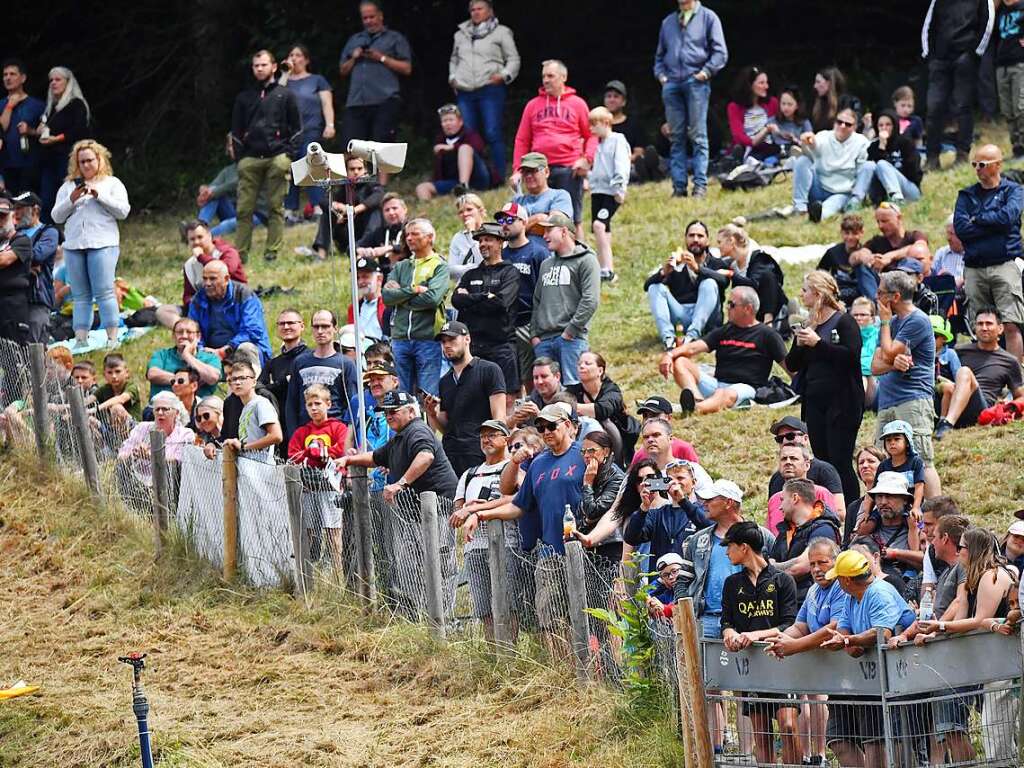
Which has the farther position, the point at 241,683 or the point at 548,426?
the point at 241,683

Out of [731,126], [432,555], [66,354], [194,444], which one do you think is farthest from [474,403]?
[731,126]

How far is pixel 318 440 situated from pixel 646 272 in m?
6.81

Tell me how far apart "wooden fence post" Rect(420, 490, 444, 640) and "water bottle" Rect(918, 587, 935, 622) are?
3.32 m

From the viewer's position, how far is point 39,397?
16.4 m

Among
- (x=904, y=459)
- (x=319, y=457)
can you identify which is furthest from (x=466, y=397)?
(x=904, y=459)

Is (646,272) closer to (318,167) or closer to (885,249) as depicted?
(885,249)

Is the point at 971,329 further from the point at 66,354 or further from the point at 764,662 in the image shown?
the point at 66,354

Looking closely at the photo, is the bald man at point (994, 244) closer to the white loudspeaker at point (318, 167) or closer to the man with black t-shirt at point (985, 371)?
the man with black t-shirt at point (985, 371)

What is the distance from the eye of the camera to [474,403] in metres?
13.1

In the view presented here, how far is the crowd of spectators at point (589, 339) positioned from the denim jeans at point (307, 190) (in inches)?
3.6

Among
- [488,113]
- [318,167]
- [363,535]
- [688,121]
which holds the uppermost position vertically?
[488,113]

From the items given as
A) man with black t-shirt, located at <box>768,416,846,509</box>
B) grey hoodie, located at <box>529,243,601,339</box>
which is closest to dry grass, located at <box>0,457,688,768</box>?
man with black t-shirt, located at <box>768,416,846,509</box>

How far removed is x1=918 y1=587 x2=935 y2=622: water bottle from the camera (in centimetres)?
947

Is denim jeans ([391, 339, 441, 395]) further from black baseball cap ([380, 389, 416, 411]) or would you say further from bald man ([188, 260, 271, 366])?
black baseball cap ([380, 389, 416, 411])
